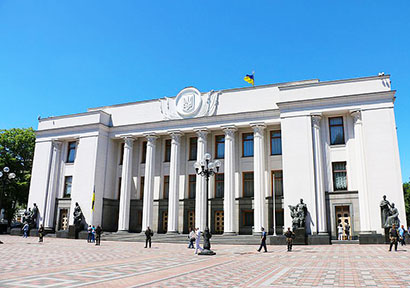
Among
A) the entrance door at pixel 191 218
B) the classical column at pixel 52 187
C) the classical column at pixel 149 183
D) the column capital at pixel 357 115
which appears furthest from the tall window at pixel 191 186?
the column capital at pixel 357 115

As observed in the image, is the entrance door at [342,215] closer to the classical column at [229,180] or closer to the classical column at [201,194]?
the classical column at [229,180]

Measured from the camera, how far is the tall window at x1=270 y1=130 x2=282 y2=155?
31.7 metres

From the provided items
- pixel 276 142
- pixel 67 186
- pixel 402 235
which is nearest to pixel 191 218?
pixel 276 142

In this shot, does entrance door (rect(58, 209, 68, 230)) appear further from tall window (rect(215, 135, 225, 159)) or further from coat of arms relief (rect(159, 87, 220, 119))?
tall window (rect(215, 135, 225, 159))

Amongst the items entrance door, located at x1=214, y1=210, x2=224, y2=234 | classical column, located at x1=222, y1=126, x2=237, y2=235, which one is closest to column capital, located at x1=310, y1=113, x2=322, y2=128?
classical column, located at x1=222, y1=126, x2=237, y2=235

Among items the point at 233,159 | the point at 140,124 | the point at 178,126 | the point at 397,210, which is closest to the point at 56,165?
the point at 140,124

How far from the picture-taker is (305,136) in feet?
93.8

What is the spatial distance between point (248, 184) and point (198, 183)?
4710 millimetres

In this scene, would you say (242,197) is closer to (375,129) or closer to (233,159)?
(233,159)

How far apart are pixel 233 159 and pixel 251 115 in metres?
4.42

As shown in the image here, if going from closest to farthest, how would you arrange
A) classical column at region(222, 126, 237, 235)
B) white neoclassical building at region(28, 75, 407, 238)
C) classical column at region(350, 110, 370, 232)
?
classical column at region(350, 110, 370, 232), white neoclassical building at region(28, 75, 407, 238), classical column at region(222, 126, 237, 235)

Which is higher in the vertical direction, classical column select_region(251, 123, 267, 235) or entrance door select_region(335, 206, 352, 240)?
classical column select_region(251, 123, 267, 235)

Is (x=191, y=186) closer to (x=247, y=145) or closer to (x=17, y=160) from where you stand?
(x=247, y=145)

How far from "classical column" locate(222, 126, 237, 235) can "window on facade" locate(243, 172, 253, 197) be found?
171 centimetres
